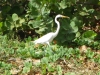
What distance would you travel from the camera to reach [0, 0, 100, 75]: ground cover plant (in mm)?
5711

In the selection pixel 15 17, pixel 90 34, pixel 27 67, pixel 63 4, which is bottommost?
pixel 27 67

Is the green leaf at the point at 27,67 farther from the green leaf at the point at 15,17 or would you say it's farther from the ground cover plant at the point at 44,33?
the green leaf at the point at 15,17

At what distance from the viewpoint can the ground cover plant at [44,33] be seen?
5.71 m

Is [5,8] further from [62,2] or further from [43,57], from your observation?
[43,57]

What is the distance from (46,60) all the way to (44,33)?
1.30m

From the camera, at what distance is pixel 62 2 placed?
670 centimetres

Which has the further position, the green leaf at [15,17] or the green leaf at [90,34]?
the green leaf at [15,17]

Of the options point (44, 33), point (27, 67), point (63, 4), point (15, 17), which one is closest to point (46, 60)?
point (27, 67)

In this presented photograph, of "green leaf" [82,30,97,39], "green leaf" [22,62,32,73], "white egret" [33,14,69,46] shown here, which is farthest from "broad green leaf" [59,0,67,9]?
"green leaf" [22,62,32,73]

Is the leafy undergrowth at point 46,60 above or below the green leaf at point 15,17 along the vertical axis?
below

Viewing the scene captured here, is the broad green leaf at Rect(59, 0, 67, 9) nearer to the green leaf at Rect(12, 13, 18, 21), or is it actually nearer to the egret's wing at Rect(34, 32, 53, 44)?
the egret's wing at Rect(34, 32, 53, 44)

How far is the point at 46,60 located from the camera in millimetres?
5730

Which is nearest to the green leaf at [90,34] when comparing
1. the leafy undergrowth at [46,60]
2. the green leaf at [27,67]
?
the leafy undergrowth at [46,60]

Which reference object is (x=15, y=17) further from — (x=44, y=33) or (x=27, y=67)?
(x=27, y=67)
